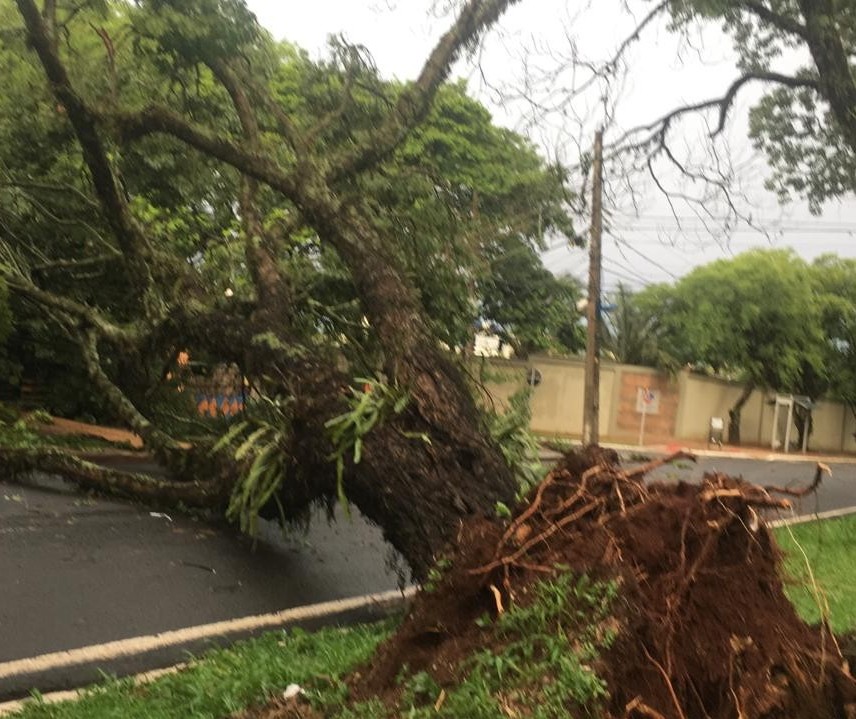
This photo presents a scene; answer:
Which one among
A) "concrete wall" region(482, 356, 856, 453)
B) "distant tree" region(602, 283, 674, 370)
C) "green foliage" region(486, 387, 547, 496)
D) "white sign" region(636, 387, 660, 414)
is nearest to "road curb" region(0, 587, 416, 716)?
"green foliage" region(486, 387, 547, 496)

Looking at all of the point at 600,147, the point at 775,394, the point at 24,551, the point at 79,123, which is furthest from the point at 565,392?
the point at 24,551

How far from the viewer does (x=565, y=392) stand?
96.7 ft

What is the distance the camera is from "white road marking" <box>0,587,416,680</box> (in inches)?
176

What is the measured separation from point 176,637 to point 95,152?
5.69 metres

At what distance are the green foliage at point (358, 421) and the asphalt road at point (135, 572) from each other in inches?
37.7

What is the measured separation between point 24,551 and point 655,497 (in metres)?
4.83

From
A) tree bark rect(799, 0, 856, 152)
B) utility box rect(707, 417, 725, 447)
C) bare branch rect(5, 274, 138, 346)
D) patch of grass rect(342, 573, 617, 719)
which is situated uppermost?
tree bark rect(799, 0, 856, 152)

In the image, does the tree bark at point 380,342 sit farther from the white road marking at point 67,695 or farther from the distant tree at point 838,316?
the distant tree at point 838,316

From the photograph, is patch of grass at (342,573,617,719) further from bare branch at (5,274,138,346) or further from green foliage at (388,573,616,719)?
bare branch at (5,274,138,346)

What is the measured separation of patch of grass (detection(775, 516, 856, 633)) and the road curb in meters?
2.62

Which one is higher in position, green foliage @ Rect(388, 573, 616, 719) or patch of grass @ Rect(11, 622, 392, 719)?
green foliage @ Rect(388, 573, 616, 719)

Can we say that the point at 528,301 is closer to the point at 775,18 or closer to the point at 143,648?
the point at 775,18

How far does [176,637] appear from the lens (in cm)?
508

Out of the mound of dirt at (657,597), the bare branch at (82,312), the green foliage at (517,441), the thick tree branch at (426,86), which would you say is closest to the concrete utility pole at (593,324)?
the thick tree branch at (426,86)
